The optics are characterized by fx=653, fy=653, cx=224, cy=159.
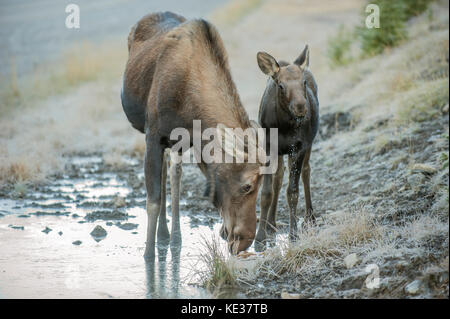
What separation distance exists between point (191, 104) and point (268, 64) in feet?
4.69

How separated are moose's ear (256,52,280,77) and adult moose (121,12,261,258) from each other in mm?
771

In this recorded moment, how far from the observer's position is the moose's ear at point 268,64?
7848 mm

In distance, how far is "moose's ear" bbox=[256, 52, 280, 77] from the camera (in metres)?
7.85

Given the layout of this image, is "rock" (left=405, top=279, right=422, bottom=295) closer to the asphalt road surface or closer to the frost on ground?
the frost on ground

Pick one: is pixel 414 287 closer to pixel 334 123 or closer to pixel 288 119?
pixel 288 119

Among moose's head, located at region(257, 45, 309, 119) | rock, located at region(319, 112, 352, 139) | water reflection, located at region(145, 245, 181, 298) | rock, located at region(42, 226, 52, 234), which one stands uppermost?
moose's head, located at region(257, 45, 309, 119)

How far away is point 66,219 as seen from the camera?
926 centimetres

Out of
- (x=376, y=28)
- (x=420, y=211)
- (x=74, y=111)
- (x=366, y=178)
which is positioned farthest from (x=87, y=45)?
(x=420, y=211)

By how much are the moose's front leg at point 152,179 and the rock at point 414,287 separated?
10.2 ft

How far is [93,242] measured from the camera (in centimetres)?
819

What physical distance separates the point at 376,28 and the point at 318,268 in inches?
467

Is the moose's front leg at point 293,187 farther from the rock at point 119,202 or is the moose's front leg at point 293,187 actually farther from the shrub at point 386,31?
the shrub at point 386,31

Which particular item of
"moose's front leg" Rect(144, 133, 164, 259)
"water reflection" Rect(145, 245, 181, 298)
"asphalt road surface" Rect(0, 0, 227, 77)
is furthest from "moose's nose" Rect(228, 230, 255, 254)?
"asphalt road surface" Rect(0, 0, 227, 77)

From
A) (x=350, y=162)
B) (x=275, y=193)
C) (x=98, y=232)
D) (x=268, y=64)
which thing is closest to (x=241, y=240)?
(x=275, y=193)
